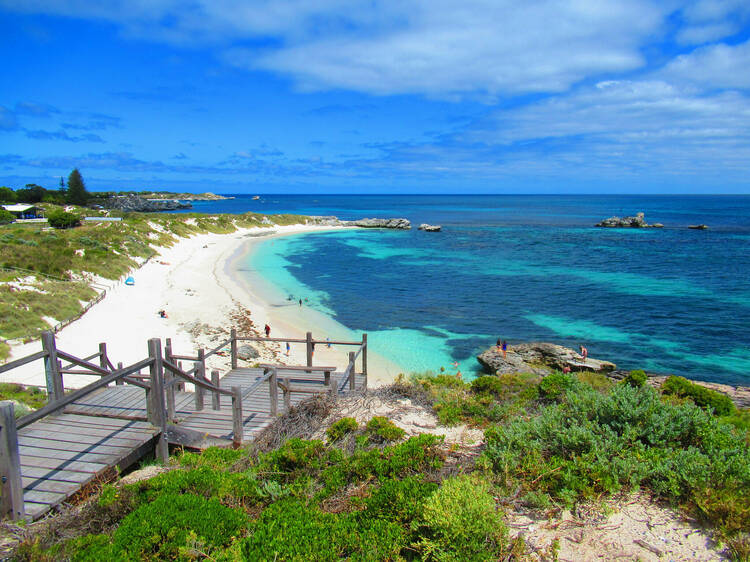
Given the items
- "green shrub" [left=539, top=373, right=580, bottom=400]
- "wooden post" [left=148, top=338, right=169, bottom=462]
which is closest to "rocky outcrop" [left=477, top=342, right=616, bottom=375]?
"green shrub" [left=539, top=373, right=580, bottom=400]

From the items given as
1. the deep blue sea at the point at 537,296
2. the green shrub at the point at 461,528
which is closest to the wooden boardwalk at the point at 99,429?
the green shrub at the point at 461,528

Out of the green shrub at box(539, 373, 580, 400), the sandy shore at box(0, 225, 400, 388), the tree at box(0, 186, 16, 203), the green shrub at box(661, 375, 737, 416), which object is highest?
the tree at box(0, 186, 16, 203)

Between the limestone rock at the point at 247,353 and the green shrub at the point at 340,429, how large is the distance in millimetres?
12311

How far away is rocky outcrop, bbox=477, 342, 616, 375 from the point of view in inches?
704

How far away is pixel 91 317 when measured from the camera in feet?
72.1

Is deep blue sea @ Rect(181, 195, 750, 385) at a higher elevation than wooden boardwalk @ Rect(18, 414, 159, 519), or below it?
below

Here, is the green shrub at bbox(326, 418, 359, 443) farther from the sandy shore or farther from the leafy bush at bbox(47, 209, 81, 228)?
the leafy bush at bbox(47, 209, 81, 228)

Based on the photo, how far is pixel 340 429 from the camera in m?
7.28

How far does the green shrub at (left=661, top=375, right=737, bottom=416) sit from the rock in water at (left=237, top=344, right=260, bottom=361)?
49.0ft

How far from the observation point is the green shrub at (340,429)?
7.13 metres

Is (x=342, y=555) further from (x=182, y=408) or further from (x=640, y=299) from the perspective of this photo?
(x=640, y=299)

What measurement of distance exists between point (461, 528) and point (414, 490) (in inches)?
33.5

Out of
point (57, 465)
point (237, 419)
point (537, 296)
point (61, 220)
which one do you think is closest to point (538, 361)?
point (537, 296)

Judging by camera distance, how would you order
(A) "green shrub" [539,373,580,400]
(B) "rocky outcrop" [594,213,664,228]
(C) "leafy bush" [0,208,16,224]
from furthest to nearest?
(B) "rocky outcrop" [594,213,664,228] → (C) "leafy bush" [0,208,16,224] → (A) "green shrub" [539,373,580,400]
